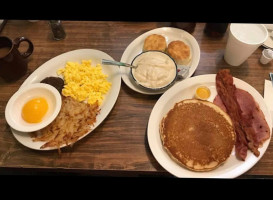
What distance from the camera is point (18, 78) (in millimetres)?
2066

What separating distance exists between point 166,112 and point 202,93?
1.11ft

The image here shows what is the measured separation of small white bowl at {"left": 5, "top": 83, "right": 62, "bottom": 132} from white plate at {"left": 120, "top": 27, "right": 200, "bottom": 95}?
597mm

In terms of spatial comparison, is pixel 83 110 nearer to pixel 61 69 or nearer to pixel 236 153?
pixel 61 69

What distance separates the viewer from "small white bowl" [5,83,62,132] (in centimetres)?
165

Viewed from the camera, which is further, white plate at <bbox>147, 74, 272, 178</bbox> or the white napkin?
the white napkin

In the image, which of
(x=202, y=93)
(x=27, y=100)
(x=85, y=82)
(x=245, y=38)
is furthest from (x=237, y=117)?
(x=27, y=100)

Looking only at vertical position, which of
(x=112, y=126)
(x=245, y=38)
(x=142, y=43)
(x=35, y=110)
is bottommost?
(x=112, y=126)

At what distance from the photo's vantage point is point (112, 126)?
1817 millimetres

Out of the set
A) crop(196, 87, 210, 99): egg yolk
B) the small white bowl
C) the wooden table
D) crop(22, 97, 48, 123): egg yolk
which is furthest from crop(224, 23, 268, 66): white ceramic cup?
crop(22, 97, 48, 123): egg yolk

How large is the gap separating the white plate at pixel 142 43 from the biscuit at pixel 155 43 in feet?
0.33

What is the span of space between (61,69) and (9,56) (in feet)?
1.37

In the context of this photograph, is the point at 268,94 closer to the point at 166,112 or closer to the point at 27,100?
the point at 166,112

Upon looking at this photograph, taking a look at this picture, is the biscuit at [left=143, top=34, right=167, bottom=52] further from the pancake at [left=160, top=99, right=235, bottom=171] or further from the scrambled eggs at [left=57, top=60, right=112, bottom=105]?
the pancake at [left=160, top=99, right=235, bottom=171]

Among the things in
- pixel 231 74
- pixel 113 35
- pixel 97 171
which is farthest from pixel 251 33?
pixel 97 171
